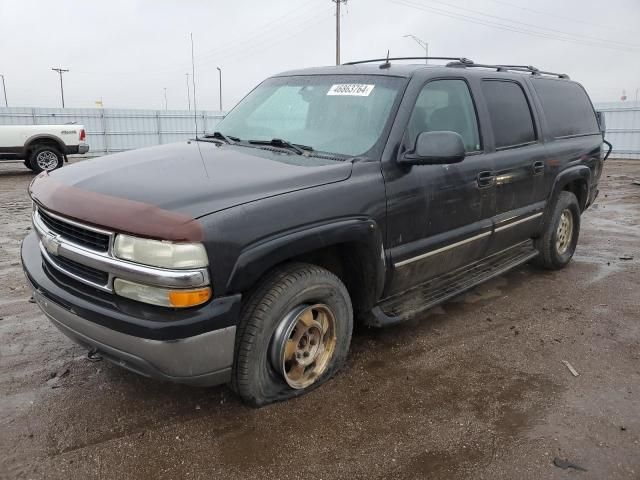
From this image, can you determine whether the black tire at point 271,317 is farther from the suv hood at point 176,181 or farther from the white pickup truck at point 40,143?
the white pickup truck at point 40,143

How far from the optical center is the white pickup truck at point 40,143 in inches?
535

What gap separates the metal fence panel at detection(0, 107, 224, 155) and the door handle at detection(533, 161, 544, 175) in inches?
803

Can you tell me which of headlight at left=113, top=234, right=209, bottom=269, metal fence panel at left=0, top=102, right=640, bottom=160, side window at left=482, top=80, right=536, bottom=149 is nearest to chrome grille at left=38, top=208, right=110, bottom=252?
headlight at left=113, top=234, right=209, bottom=269

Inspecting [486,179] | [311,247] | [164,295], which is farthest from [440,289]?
[164,295]

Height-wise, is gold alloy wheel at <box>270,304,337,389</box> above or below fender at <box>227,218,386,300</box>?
below

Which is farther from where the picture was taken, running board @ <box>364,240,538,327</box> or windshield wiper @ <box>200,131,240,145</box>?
windshield wiper @ <box>200,131,240,145</box>

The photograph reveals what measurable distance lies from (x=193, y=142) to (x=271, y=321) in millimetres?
1726

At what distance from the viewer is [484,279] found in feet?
14.0

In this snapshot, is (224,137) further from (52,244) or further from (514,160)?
(514,160)

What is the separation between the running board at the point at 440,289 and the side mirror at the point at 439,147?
3.20 ft

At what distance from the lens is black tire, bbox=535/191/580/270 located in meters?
5.16

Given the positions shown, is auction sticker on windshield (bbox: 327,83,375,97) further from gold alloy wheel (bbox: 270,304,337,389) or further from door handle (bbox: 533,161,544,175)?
door handle (bbox: 533,161,544,175)

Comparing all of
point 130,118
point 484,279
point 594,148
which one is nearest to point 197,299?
point 484,279

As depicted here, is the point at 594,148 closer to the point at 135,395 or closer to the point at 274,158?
the point at 274,158
